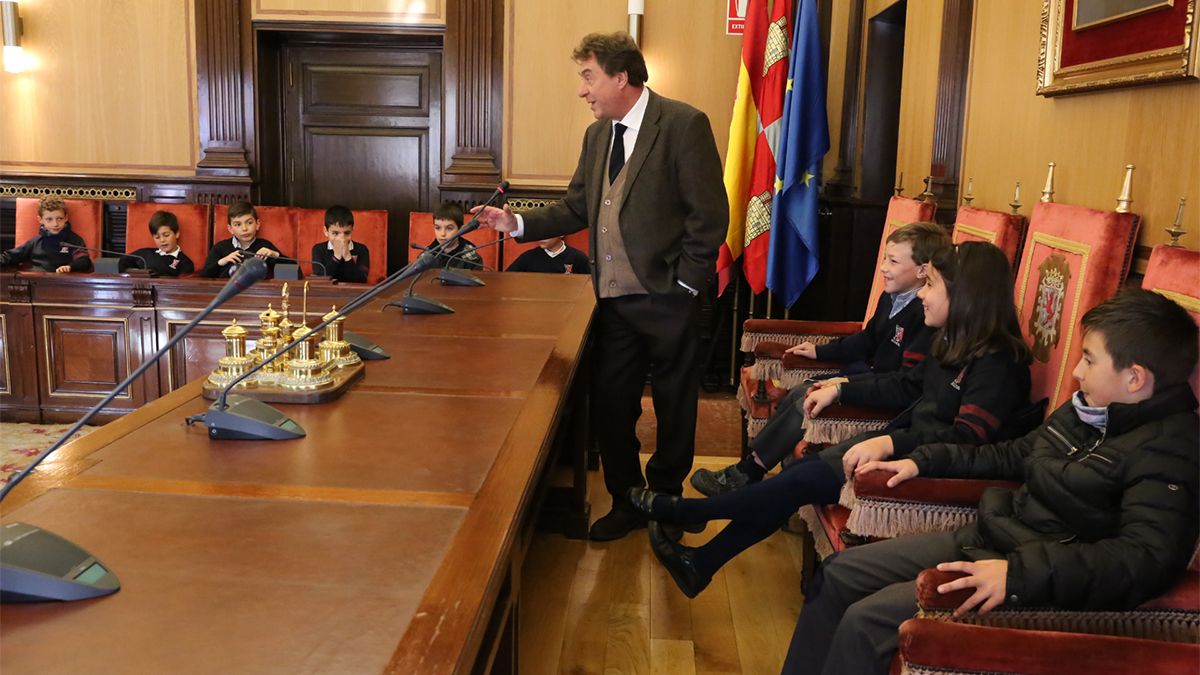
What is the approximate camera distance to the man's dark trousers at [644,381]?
307 centimetres

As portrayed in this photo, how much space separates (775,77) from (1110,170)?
260 centimetres

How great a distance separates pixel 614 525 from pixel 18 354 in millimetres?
3048

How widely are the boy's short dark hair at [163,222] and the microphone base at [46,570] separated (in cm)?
426

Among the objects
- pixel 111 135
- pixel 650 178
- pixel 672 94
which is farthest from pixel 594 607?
pixel 111 135

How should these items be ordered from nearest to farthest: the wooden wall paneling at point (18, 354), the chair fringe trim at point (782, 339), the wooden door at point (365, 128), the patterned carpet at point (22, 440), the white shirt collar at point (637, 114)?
1. the white shirt collar at point (637, 114)
2. the chair fringe trim at point (782, 339)
3. the patterned carpet at point (22, 440)
4. the wooden wall paneling at point (18, 354)
5. the wooden door at point (365, 128)

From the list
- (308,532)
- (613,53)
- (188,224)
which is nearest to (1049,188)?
(613,53)

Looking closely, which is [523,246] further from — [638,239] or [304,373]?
[304,373]

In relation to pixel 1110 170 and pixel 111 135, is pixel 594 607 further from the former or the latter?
pixel 111 135

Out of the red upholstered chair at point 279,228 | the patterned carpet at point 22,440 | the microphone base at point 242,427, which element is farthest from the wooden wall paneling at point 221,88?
the microphone base at point 242,427

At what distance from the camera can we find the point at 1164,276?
1892 millimetres

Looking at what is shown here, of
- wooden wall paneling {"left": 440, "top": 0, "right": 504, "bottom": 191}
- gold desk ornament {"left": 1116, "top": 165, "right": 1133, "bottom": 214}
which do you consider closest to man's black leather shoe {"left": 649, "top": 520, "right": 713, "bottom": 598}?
gold desk ornament {"left": 1116, "top": 165, "right": 1133, "bottom": 214}

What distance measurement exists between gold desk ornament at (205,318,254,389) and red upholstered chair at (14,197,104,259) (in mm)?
3973

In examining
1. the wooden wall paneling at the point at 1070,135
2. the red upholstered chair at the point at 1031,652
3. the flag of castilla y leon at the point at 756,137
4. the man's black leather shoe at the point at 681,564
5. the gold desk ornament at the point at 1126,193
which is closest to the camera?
the red upholstered chair at the point at 1031,652

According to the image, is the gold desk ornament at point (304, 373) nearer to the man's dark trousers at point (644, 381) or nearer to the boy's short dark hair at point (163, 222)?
the man's dark trousers at point (644, 381)
